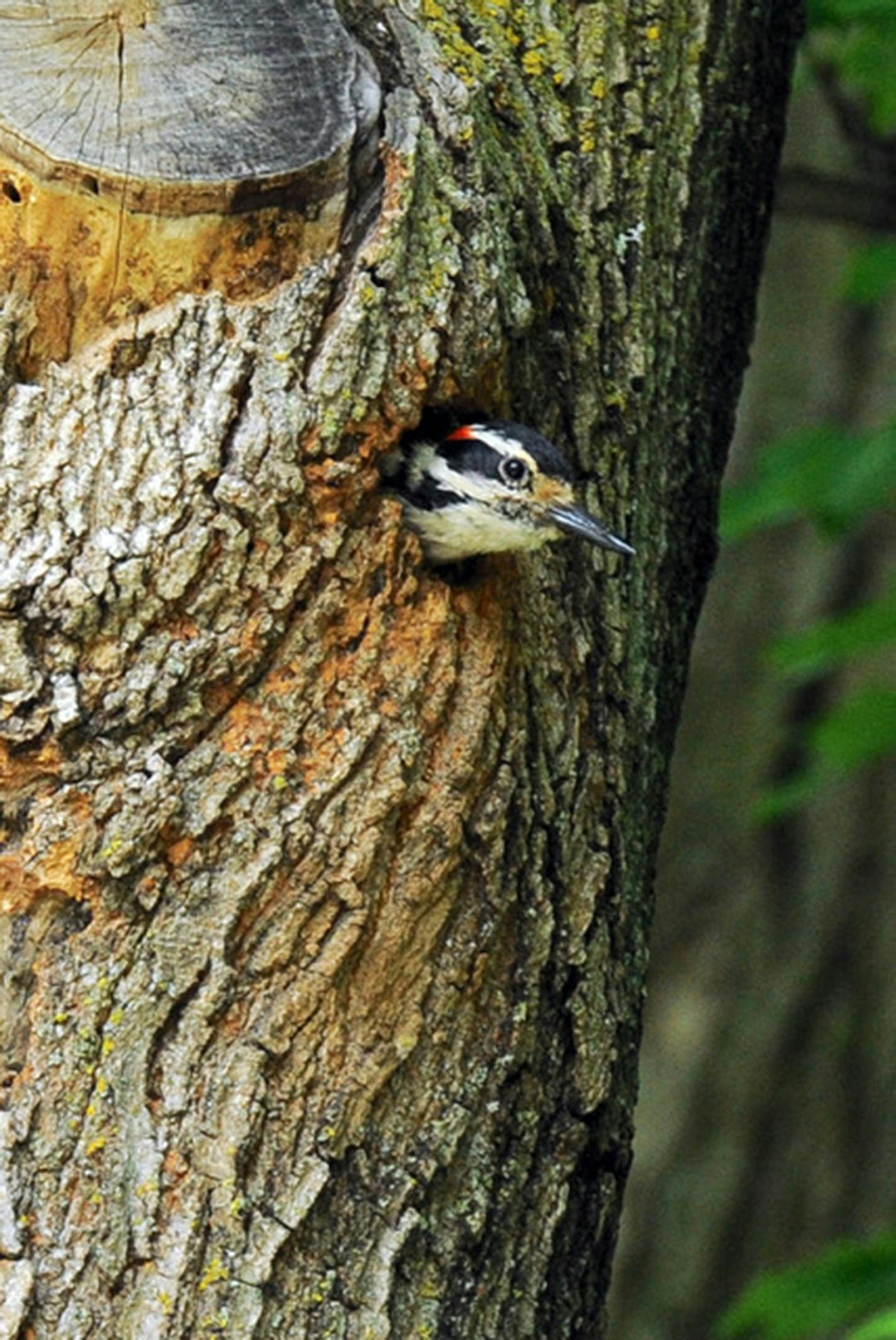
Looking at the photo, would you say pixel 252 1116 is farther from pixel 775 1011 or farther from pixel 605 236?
pixel 775 1011

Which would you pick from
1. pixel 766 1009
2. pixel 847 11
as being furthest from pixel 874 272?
pixel 766 1009

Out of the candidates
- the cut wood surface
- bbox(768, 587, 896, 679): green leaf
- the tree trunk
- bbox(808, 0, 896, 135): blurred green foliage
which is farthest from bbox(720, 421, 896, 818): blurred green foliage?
the cut wood surface

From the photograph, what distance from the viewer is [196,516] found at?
2.78 m

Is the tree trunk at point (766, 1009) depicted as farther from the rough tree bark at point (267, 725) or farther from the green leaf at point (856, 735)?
the rough tree bark at point (267, 725)

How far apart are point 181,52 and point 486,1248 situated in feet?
5.86

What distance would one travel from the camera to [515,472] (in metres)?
3.03

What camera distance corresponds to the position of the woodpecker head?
3.04m

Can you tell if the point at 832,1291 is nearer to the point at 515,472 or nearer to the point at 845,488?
the point at 845,488

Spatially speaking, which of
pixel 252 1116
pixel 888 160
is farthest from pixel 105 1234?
pixel 888 160

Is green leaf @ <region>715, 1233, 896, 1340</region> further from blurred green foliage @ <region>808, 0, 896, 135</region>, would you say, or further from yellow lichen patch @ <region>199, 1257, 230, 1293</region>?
blurred green foliage @ <region>808, 0, 896, 135</region>

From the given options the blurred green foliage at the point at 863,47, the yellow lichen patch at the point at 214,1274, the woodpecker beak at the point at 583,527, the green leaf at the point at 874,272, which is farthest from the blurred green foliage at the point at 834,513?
the yellow lichen patch at the point at 214,1274

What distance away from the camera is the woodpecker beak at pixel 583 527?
9.96ft

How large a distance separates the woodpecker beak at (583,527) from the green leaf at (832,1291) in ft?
6.35

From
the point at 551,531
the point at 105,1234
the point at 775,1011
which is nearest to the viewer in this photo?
the point at 105,1234
